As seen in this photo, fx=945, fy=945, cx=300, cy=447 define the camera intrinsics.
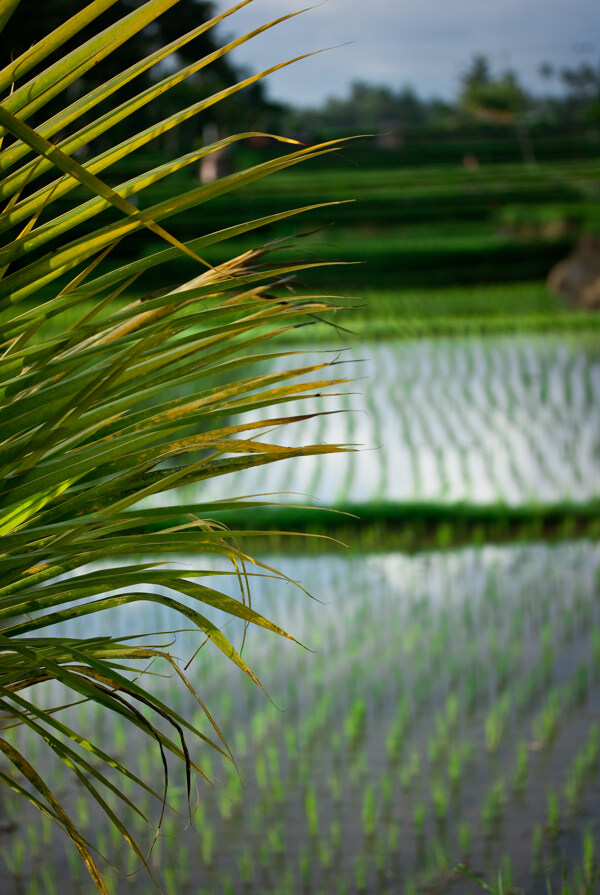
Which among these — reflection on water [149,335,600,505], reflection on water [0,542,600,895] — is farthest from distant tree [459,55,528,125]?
reflection on water [0,542,600,895]

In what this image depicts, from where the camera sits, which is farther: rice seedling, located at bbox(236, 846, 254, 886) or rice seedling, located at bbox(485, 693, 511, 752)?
rice seedling, located at bbox(485, 693, 511, 752)

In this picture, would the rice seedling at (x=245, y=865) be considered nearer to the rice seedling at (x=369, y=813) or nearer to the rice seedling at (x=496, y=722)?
the rice seedling at (x=369, y=813)

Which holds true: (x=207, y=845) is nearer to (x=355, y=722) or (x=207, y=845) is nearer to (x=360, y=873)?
(x=360, y=873)

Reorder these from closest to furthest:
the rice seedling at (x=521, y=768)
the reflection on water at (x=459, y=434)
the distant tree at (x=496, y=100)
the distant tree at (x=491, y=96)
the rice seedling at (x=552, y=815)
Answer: the rice seedling at (x=552, y=815) → the rice seedling at (x=521, y=768) → the reflection on water at (x=459, y=434) → the distant tree at (x=496, y=100) → the distant tree at (x=491, y=96)

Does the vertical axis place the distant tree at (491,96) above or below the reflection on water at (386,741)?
above

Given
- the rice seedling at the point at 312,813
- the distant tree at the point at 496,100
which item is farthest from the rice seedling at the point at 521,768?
the distant tree at the point at 496,100

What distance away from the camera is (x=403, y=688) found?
2.40 metres

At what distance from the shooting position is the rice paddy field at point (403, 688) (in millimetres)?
1685

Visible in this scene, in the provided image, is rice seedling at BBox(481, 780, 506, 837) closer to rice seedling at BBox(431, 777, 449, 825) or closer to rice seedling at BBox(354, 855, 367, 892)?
rice seedling at BBox(431, 777, 449, 825)

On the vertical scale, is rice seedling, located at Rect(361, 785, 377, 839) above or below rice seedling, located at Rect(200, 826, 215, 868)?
above

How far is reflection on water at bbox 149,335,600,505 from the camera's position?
162 inches

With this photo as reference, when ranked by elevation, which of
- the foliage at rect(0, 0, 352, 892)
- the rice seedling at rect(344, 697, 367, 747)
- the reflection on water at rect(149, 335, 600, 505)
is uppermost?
the reflection on water at rect(149, 335, 600, 505)

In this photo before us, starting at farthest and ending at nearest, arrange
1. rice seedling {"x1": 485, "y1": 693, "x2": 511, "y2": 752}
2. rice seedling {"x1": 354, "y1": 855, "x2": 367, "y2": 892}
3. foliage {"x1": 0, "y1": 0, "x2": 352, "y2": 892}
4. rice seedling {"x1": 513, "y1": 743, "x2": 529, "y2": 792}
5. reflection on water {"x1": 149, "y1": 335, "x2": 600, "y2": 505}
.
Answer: reflection on water {"x1": 149, "y1": 335, "x2": 600, "y2": 505}, rice seedling {"x1": 485, "y1": 693, "x2": 511, "y2": 752}, rice seedling {"x1": 513, "y1": 743, "x2": 529, "y2": 792}, rice seedling {"x1": 354, "y1": 855, "x2": 367, "y2": 892}, foliage {"x1": 0, "y1": 0, "x2": 352, "y2": 892}

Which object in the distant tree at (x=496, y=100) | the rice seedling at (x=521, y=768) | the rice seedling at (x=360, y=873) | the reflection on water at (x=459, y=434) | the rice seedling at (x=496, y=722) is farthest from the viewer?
the distant tree at (x=496, y=100)
